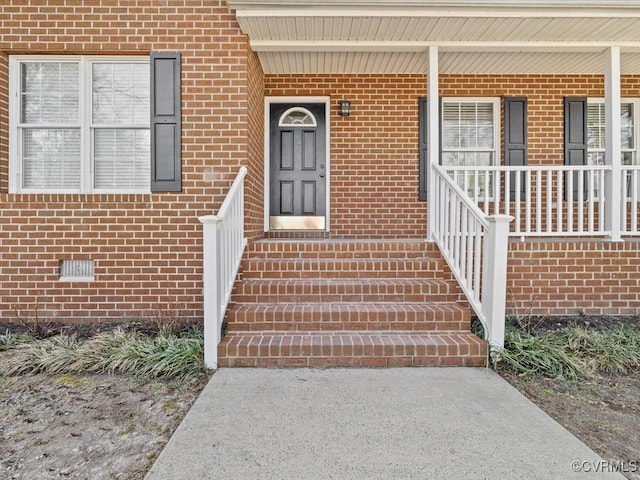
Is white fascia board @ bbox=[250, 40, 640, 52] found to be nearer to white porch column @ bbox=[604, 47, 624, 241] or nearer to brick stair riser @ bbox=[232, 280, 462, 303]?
white porch column @ bbox=[604, 47, 624, 241]

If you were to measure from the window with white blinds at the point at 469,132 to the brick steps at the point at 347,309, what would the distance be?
2.19 meters

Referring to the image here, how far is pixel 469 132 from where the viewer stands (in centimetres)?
570

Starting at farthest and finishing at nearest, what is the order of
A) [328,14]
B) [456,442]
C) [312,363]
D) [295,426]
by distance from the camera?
[328,14], [312,363], [295,426], [456,442]

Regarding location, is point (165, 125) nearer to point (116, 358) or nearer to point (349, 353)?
point (116, 358)

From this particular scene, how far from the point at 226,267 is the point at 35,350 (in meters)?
1.74

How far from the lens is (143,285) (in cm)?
411

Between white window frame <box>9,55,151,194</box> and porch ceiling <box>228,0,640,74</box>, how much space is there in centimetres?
161

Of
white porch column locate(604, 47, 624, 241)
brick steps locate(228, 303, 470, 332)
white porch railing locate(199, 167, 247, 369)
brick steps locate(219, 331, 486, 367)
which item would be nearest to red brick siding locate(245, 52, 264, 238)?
white porch railing locate(199, 167, 247, 369)

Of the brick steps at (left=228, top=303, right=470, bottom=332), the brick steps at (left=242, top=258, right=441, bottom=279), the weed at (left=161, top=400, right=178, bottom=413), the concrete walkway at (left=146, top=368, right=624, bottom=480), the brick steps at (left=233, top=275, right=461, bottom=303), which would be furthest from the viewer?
the brick steps at (left=242, top=258, right=441, bottom=279)

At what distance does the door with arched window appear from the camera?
18.7ft

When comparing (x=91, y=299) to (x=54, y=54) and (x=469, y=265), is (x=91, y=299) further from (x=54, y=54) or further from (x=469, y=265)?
(x=469, y=265)

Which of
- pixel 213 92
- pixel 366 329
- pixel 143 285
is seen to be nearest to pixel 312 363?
pixel 366 329

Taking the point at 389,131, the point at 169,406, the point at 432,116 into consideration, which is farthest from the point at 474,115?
the point at 169,406

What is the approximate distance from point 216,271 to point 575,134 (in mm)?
5528
